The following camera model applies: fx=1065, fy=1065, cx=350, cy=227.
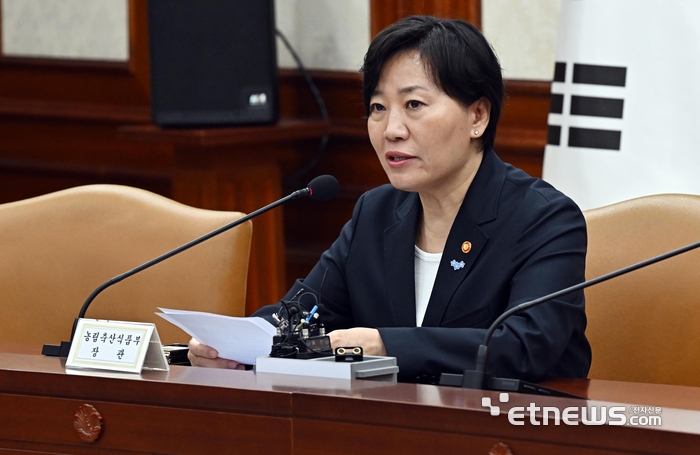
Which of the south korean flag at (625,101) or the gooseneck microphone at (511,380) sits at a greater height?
the south korean flag at (625,101)

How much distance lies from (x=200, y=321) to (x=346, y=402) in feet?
1.31

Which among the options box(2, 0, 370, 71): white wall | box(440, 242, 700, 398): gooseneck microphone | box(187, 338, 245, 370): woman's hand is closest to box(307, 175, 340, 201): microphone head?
box(187, 338, 245, 370): woman's hand

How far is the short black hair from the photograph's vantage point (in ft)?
6.56

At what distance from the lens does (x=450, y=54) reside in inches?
78.5

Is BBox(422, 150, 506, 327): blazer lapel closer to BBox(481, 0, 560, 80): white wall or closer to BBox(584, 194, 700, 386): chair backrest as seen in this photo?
BBox(584, 194, 700, 386): chair backrest

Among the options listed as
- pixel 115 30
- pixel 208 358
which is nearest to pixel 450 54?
pixel 208 358

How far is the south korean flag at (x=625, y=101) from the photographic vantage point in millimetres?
2607

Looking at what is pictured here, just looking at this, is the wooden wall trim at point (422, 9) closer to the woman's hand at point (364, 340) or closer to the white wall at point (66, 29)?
the white wall at point (66, 29)

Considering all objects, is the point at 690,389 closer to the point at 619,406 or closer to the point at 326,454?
the point at 619,406

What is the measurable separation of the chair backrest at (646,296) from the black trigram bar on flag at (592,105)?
598 mm

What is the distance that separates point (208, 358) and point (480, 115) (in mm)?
712

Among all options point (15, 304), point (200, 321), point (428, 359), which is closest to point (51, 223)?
point (15, 304)

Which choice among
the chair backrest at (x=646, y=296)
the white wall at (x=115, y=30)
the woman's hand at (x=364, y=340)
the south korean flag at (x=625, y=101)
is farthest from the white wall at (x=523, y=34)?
the woman's hand at (x=364, y=340)

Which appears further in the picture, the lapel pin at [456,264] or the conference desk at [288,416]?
the lapel pin at [456,264]
